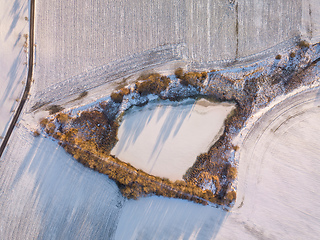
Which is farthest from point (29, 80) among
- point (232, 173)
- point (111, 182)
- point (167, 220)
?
point (232, 173)

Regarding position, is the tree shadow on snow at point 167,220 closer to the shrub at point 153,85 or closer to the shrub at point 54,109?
the shrub at point 153,85

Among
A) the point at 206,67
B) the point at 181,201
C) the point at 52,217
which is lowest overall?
the point at 52,217

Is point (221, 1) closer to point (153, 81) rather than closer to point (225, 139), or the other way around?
point (153, 81)

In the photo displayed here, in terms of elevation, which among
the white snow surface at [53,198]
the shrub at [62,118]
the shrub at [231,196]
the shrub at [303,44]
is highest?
the shrub at [303,44]

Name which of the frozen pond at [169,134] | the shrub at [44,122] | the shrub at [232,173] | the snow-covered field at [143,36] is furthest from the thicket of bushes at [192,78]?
the shrub at [44,122]

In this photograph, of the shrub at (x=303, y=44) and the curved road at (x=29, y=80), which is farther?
the shrub at (x=303, y=44)

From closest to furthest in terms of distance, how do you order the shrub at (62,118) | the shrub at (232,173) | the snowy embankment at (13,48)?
the shrub at (62,118) < the shrub at (232,173) < the snowy embankment at (13,48)

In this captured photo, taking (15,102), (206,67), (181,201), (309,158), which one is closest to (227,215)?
(181,201)

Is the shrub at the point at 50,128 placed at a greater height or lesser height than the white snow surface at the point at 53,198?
greater
